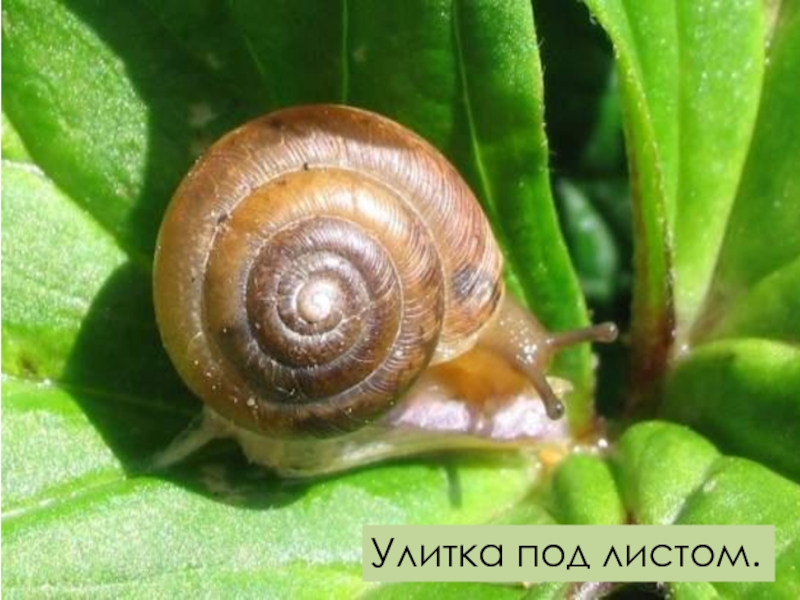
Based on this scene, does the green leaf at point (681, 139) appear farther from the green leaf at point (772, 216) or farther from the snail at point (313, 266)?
the snail at point (313, 266)

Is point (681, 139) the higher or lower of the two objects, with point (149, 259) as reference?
higher

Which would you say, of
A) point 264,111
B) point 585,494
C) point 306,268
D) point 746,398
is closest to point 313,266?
point 306,268

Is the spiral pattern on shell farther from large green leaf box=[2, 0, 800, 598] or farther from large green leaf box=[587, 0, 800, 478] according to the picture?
large green leaf box=[587, 0, 800, 478]

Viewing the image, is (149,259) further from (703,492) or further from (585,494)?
(703,492)

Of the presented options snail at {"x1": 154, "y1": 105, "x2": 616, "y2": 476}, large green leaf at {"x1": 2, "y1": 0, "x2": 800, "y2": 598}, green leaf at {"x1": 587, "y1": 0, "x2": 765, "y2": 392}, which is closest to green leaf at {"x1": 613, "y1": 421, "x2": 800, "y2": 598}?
large green leaf at {"x1": 2, "y1": 0, "x2": 800, "y2": 598}

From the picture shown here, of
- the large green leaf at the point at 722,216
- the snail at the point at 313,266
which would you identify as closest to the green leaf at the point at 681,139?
the large green leaf at the point at 722,216

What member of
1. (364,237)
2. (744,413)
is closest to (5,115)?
(364,237)

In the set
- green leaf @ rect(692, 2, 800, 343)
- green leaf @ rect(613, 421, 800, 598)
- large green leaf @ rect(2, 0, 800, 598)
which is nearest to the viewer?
green leaf @ rect(613, 421, 800, 598)

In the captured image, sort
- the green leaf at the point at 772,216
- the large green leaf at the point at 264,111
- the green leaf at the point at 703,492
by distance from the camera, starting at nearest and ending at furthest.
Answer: the green leaf at the point at 703,492
the large green leaf at the point at 264,111
the green leaf at the point at 772,216

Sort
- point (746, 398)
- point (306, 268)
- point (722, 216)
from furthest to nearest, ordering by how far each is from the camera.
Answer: point (722, 216), point (746, 398), point (306, 268)
